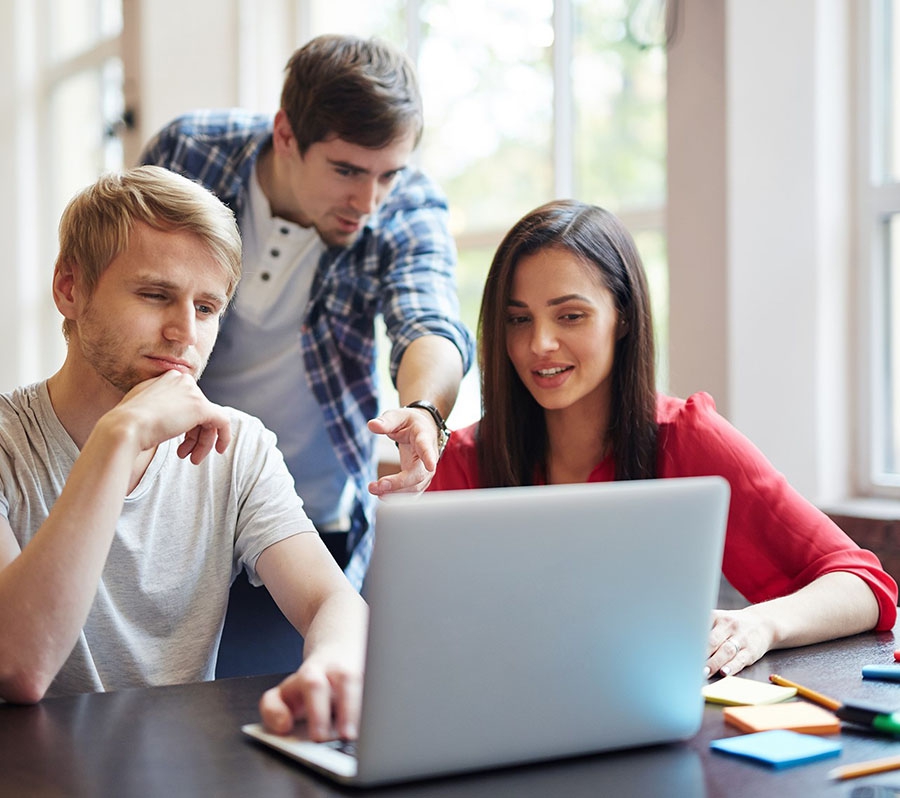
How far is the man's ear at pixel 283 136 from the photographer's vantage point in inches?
84.5

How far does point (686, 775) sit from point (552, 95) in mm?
2650

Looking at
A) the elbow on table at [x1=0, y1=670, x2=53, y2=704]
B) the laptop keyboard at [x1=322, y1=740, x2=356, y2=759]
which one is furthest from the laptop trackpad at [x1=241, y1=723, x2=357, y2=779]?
the elbow on table at [x1=0, y1=670, x2=53, y2=704]

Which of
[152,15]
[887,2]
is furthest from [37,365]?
[887,2]

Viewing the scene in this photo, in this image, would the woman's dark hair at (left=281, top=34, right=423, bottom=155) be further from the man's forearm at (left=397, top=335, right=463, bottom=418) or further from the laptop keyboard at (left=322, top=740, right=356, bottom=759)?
the laptop keyboard at (left=322, top=740, right=356, bottom=759)

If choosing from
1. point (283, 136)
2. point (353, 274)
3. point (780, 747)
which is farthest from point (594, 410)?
point (780, 747)

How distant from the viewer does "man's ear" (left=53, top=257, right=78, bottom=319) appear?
5.00ft

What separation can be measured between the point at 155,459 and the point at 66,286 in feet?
0.87

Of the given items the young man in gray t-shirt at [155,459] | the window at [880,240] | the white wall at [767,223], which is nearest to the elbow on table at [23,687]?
the young man in gray t-shirt at [155,459]

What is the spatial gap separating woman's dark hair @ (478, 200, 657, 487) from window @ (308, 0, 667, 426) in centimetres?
96

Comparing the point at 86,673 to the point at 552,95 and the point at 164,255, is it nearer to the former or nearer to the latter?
the point at 164,255

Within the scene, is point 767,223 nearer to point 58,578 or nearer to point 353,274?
point 353,274

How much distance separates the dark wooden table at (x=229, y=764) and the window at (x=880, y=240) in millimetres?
1491

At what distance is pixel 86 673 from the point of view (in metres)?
1.44

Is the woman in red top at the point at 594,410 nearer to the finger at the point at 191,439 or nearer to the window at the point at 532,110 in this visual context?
the finger at the point at 191,439
